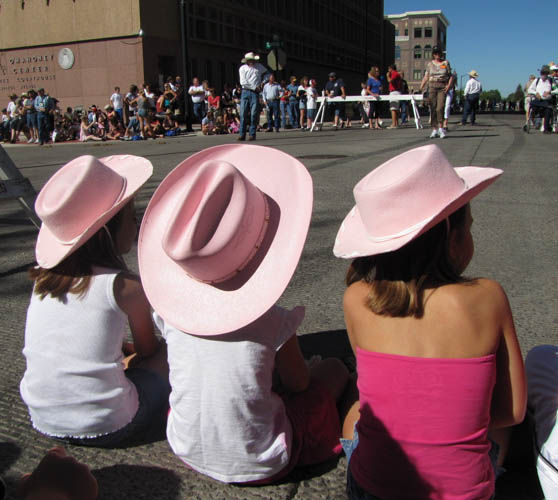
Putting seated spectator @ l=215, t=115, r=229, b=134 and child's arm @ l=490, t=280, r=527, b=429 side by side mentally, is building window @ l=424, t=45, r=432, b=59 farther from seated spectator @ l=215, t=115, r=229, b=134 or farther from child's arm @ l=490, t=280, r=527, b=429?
child's arm @ l=490, t=280, r=527, b=429

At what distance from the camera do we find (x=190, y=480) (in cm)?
193

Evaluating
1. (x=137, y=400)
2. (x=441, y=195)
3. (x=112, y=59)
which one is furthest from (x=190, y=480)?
(x=112, y=59)

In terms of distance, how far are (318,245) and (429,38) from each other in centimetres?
12074

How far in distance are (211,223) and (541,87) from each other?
17.0 metres

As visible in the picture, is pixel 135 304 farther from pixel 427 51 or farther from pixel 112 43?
pixel 427 51

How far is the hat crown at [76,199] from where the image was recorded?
202 centimetres

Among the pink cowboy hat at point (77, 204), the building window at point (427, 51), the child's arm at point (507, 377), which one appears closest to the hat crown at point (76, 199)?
the pink cowboy hat at point (77, 204)

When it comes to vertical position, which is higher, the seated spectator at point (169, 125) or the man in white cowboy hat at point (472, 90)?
the man in white cowboy hat at point (472, 90)

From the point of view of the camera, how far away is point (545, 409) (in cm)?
179

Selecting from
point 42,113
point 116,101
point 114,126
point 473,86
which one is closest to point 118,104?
point 116,101

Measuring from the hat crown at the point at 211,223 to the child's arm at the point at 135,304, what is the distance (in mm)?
494

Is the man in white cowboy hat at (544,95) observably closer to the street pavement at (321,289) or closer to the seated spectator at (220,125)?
the street pavement at (321,289)

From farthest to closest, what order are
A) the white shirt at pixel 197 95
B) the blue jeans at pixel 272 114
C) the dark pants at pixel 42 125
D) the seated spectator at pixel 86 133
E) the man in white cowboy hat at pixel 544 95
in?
1. the white shirt at pixel 197 95
2. the seated spectator at pixel 86 133
3. the dark pants at pixel 42 125
4. the blue jeans at pixel 272 114
5. the man in white cowboy hat at pixel 544 95

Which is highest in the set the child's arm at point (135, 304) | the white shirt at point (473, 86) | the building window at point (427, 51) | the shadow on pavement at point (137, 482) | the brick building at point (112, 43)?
the building window at point (427, 51)
